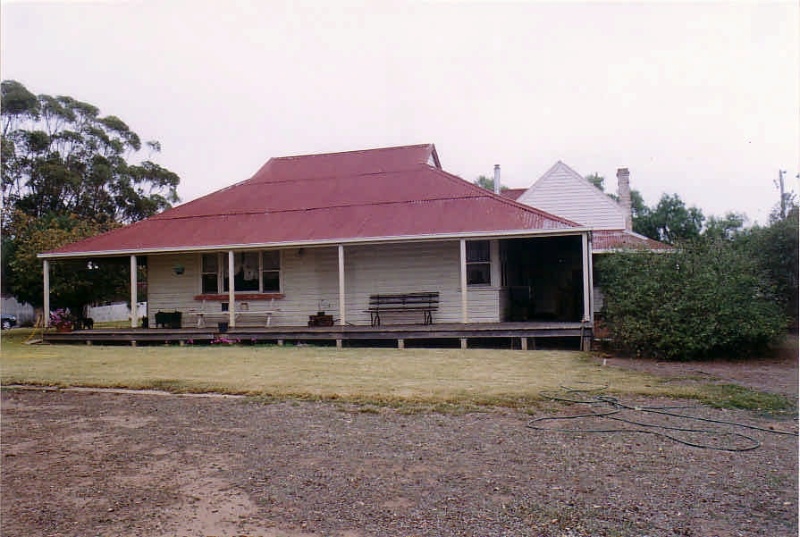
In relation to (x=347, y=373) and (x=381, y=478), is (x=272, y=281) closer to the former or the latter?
(x=347, y=373)

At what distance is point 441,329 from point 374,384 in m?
5.49

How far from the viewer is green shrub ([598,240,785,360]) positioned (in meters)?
11.7

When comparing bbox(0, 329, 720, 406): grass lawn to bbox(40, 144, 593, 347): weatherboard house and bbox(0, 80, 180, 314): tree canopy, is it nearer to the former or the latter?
bbox(40, 144, 593, 347): weatherboard house

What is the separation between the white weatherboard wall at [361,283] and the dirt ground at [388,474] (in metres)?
8.87

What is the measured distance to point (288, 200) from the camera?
19234 millimetres

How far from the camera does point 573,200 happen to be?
24.6m

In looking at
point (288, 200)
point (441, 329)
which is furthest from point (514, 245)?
point (288, 200)

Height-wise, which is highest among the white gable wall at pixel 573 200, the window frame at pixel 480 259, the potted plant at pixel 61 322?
the white gable wall at pixel 573 200

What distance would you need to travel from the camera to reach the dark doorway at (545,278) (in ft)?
60.5

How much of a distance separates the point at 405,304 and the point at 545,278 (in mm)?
7134

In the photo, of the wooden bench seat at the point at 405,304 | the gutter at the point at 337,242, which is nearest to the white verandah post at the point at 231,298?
the gutter at the point at 337,242

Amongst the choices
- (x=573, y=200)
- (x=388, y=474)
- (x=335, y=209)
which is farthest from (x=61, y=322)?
(x=573, y=200)

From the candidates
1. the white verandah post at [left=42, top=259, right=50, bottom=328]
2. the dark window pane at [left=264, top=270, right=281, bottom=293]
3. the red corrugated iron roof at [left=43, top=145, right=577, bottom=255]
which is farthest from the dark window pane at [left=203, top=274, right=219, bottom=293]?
the white verandah post at [left=42, top=259, right=50, bottom=328]

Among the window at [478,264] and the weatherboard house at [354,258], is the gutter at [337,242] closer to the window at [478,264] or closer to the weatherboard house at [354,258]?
the weatherboard house at [354,258]
